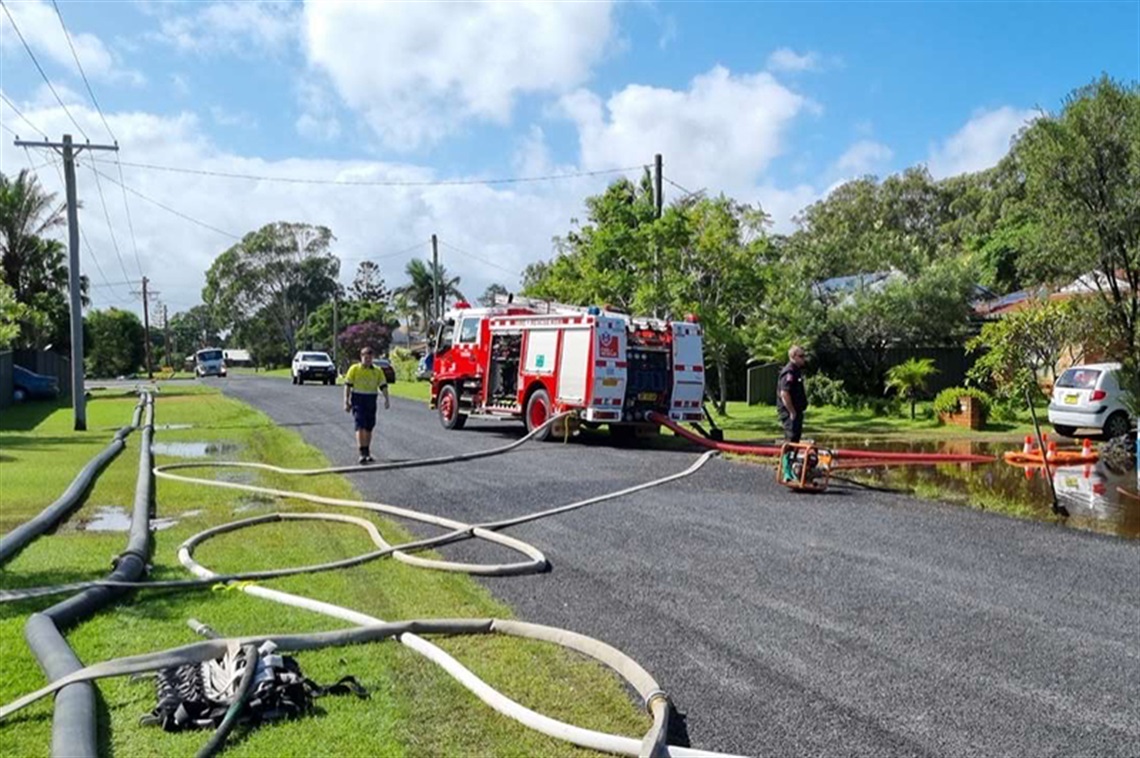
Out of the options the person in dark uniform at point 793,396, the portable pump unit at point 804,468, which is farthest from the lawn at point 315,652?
the person in dark uniform at point 793,396

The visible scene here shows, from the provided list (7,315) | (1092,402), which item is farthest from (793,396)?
(7,315)

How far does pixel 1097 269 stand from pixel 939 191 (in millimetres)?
40859

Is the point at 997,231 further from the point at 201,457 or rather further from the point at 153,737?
the point at 153,737

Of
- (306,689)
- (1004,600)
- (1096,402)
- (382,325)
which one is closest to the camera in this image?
(306,689)

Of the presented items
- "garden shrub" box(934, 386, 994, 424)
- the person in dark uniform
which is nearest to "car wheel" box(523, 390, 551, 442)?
the person in dark uniform

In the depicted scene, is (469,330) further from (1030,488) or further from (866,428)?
(1030,488)

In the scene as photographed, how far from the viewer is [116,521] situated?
31.4 ft

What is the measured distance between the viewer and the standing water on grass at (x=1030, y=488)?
10.1 metres

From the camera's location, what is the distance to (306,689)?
4477mm

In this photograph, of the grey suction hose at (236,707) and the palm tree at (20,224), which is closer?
the grey suction hose at (236,707)

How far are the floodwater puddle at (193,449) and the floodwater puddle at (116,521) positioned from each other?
5.37 meters

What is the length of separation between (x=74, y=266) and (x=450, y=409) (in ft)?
31.0

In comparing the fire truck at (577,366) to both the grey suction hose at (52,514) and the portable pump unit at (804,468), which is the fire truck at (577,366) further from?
the grey suction hose at (52,514)

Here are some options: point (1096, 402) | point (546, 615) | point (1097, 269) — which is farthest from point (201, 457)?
point (1097, 269)
